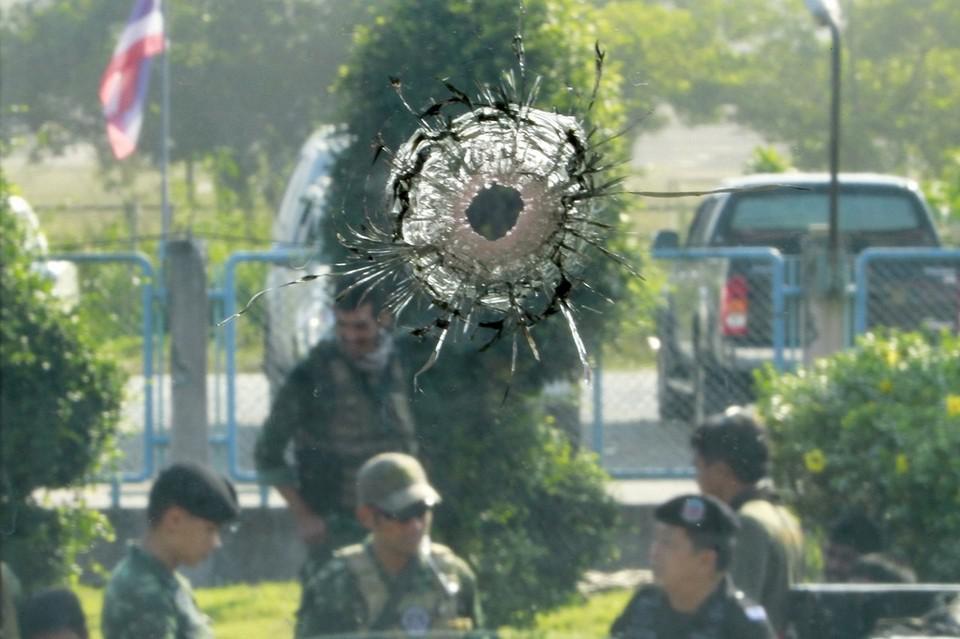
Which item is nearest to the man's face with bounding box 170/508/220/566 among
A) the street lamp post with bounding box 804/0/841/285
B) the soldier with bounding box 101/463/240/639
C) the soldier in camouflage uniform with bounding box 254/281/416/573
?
the soldier with bounding box 101/463/240/639

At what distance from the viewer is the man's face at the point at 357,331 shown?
2.42m

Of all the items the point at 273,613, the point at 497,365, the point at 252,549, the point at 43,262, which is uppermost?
the point at 43,262

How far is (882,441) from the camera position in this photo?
3.20m

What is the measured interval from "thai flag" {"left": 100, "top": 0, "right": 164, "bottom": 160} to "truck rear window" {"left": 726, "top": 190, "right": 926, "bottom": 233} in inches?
47.7

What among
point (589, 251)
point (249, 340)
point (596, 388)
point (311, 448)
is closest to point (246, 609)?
point (311, 448)

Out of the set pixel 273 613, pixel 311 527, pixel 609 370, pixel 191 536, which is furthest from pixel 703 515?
pixel 191 536

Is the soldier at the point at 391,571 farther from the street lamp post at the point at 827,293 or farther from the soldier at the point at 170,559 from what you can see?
the street lamp post at the point at 827,293

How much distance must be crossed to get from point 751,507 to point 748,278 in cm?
71

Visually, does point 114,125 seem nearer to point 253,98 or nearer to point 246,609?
point 253,98

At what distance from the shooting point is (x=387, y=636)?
2586 mm

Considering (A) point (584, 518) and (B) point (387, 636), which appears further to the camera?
(A) point (584, 518)

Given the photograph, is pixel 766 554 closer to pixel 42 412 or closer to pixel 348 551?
pixel 348 551

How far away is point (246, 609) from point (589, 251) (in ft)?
3.99

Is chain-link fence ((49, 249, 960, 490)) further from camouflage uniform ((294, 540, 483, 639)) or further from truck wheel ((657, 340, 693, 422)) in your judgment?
camouflage uniform ((294, 540, 483, 639))
